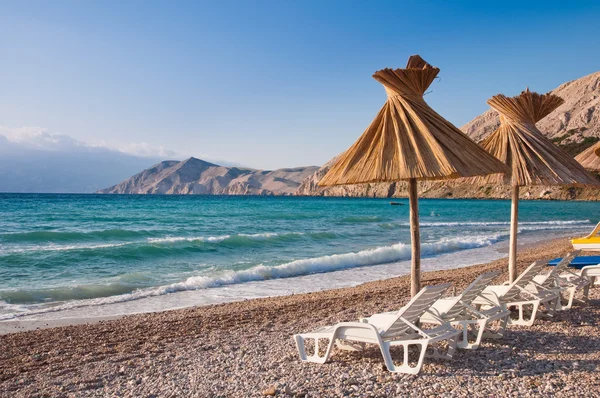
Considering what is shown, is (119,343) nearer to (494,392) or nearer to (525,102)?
(494,392)

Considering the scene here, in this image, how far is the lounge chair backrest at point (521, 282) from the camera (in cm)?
641

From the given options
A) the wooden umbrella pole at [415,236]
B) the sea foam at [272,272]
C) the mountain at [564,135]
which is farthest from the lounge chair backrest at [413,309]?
the mountain at [564,135]

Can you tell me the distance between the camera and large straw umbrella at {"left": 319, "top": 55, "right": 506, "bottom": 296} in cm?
503

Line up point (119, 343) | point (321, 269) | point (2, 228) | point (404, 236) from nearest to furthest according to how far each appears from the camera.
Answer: point (119, 343)
point (321, 269)
point (404, 236)
point (2, 228)

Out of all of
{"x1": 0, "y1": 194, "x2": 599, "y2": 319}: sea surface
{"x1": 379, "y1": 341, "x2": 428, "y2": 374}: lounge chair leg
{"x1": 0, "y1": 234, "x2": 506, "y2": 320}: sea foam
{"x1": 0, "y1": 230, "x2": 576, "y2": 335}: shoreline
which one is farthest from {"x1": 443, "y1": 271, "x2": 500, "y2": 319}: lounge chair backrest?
{"x1": 0, "y1": 234, "x2": 506, "y2": 320}: sea foam

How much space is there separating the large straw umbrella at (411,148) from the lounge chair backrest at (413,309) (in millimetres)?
821

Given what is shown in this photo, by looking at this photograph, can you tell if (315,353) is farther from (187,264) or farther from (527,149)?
(187,264)

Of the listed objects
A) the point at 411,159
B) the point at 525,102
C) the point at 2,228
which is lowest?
the point at 2,228

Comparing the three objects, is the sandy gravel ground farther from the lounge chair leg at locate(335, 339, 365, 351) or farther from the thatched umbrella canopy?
the thatched umbrella canopy

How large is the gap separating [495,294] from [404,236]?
775 inches

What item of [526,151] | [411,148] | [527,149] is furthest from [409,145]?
[527,149]

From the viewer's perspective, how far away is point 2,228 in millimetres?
27391

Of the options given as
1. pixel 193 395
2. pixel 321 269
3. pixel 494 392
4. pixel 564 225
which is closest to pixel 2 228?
pixel 321 269

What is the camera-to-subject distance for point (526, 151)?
740cm
